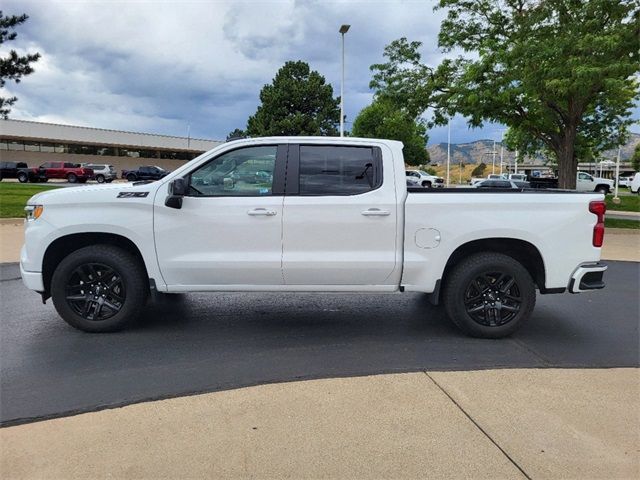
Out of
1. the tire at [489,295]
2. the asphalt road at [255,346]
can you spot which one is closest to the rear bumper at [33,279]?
the asphalt road at [255,346]

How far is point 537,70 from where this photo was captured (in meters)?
14.3

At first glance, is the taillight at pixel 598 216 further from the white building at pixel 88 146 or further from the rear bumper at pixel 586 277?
the white building at pixel 88 146

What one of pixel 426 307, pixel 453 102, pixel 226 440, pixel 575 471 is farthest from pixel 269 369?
pixel 453 102

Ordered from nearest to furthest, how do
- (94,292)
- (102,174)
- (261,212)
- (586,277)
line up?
(261,212) < (586,277) < (94,292) < (102,174)

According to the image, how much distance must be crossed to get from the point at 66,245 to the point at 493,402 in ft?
13.5

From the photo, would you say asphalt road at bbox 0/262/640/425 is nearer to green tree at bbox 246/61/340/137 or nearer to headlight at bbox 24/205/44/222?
headlight at bbox 24/205/44/222

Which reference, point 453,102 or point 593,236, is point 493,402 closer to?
point 593,236

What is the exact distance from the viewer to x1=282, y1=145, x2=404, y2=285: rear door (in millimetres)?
4793

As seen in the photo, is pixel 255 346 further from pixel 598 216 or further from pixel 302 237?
pixel 598 216

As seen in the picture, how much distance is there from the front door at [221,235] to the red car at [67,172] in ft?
139

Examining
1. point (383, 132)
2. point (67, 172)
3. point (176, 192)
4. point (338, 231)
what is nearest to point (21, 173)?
point (67, 172)

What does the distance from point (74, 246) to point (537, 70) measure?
43.8 feet

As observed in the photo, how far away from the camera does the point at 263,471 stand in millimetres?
2785

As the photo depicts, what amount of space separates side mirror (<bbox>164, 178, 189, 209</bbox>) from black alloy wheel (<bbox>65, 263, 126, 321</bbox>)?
90 cm
